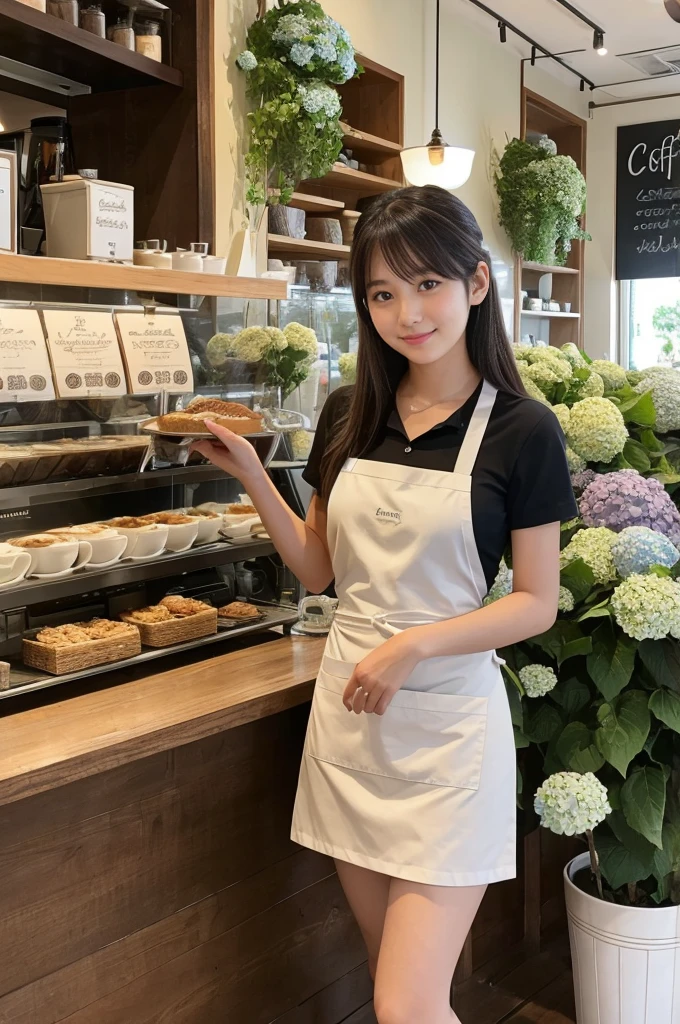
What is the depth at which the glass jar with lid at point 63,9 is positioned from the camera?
2.41 meters

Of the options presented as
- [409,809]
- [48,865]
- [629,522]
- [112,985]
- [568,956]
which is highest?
[629,522]

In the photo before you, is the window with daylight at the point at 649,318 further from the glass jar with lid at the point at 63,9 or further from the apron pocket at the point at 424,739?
the apron pocket at the point at 424,739

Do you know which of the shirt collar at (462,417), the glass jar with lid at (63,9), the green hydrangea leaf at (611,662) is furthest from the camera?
the glass jar with lid at (63,9)

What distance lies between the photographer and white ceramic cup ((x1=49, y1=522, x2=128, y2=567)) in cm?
178

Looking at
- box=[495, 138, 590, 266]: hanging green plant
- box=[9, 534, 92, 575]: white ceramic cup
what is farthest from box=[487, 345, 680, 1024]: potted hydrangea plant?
box=[495, 138, 590, 266]: hanging green plant

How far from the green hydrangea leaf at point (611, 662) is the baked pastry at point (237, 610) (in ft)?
2.24

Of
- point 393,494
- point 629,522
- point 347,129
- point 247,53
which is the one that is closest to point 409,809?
point 393,494

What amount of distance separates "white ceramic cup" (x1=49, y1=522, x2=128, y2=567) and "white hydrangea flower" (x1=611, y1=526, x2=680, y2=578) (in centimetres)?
94

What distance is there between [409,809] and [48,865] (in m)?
0.59

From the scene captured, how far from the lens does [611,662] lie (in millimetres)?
1992

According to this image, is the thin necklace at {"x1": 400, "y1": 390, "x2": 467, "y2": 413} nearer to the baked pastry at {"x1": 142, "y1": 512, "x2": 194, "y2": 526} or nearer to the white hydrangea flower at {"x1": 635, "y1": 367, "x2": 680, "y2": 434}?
the baked pastry at {"x1": 142, "y1": 512, "x2": 194, "y2": 526}

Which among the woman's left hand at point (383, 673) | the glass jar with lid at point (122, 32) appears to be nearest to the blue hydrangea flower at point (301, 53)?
the glass jar with lid at point (122, 32)

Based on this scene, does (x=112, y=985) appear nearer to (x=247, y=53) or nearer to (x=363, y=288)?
(x=363, y=288)

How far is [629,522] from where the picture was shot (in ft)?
6.73
